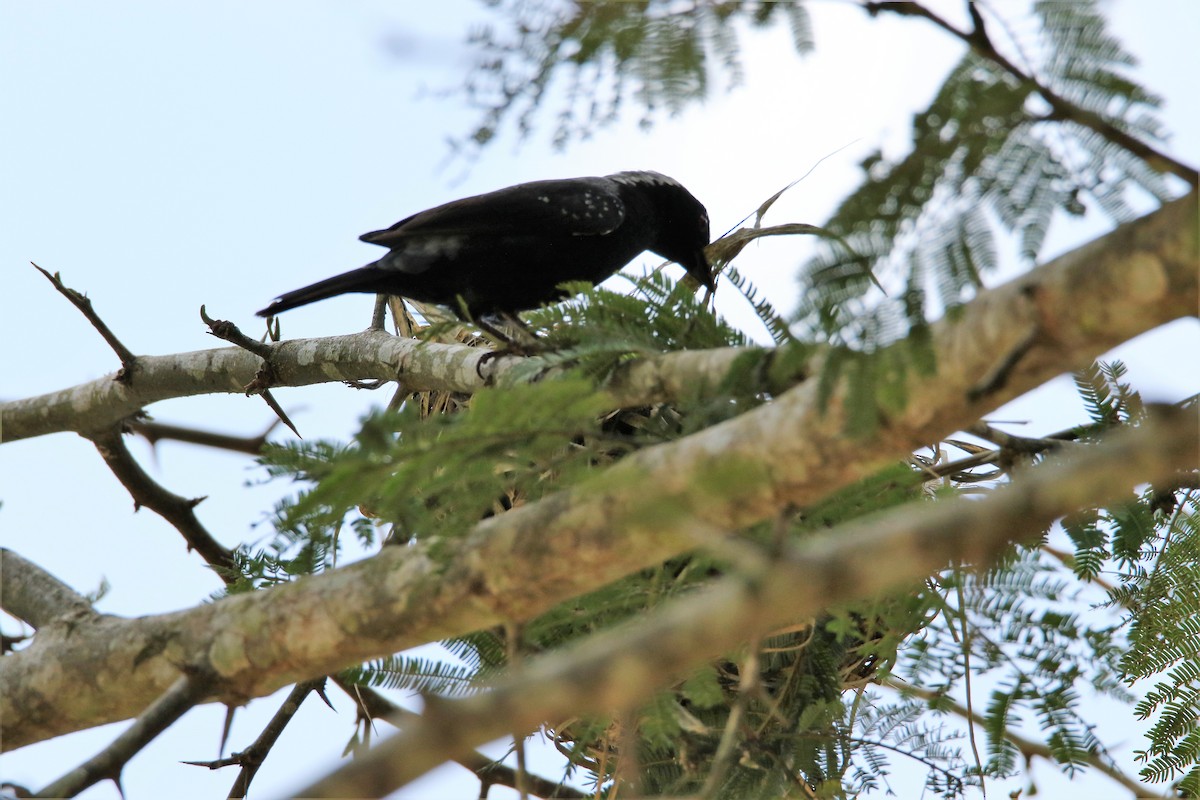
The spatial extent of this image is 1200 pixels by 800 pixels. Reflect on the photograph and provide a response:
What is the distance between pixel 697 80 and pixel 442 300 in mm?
2907

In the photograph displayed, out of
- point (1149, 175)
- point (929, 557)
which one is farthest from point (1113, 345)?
point (929, 557)

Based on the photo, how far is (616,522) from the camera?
73.3 inches

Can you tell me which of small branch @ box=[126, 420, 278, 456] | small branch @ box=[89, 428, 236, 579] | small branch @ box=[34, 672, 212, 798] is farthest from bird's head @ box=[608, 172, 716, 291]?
small branch @ box=[34, 672, 212, 798]

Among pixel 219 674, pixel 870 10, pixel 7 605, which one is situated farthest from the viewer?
pixel 7 605

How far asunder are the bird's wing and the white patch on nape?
383 millimetres

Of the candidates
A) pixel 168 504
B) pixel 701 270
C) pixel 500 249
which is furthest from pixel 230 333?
pixel 701 270

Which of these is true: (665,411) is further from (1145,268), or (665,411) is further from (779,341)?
(1145,268)

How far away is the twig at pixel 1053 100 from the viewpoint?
5.10 feet

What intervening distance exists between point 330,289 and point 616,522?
101 inches

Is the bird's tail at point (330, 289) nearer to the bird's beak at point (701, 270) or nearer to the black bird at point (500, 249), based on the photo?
the black bird at point (500, 249)

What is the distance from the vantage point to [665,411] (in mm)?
3387

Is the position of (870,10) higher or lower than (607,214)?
lower

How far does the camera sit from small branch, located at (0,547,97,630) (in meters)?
2.78

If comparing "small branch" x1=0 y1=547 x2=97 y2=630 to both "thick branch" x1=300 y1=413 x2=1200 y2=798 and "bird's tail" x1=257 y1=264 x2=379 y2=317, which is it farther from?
"thick branch" x1=300 y1=413 x2=1200 y2=798
